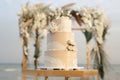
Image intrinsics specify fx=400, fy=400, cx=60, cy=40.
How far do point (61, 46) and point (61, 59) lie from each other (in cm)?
23

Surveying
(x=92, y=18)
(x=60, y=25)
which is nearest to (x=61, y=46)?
(x=60, y=25)

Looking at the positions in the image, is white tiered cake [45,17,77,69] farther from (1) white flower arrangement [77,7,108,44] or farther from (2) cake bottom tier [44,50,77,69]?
(1) white flower arrangement [77,7,108,44]

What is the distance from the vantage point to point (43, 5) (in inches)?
281

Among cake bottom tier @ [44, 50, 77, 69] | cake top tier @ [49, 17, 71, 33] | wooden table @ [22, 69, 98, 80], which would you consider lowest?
wooden table @ [22, 69, 98, 80]

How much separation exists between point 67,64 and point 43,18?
93 centimetres

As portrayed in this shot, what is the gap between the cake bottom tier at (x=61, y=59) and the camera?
6.83m

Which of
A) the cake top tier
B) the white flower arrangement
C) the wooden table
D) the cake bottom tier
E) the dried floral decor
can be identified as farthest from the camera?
the white flower arrangement

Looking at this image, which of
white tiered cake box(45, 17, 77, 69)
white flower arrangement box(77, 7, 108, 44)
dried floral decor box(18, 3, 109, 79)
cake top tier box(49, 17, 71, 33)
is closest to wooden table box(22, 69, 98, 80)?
white tiered cake box(45, 17, 77, 69)

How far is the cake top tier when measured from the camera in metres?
6.95

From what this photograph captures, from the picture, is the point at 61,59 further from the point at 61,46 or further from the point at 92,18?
the point at 92,18

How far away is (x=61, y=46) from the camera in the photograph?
22.6 feet

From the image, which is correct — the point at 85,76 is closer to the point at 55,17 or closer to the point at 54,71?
the point at 54,71

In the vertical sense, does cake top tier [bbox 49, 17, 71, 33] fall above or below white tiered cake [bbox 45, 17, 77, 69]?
above

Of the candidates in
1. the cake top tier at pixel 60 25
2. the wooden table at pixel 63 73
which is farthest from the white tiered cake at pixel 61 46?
the wooden table at pixel 63 73
